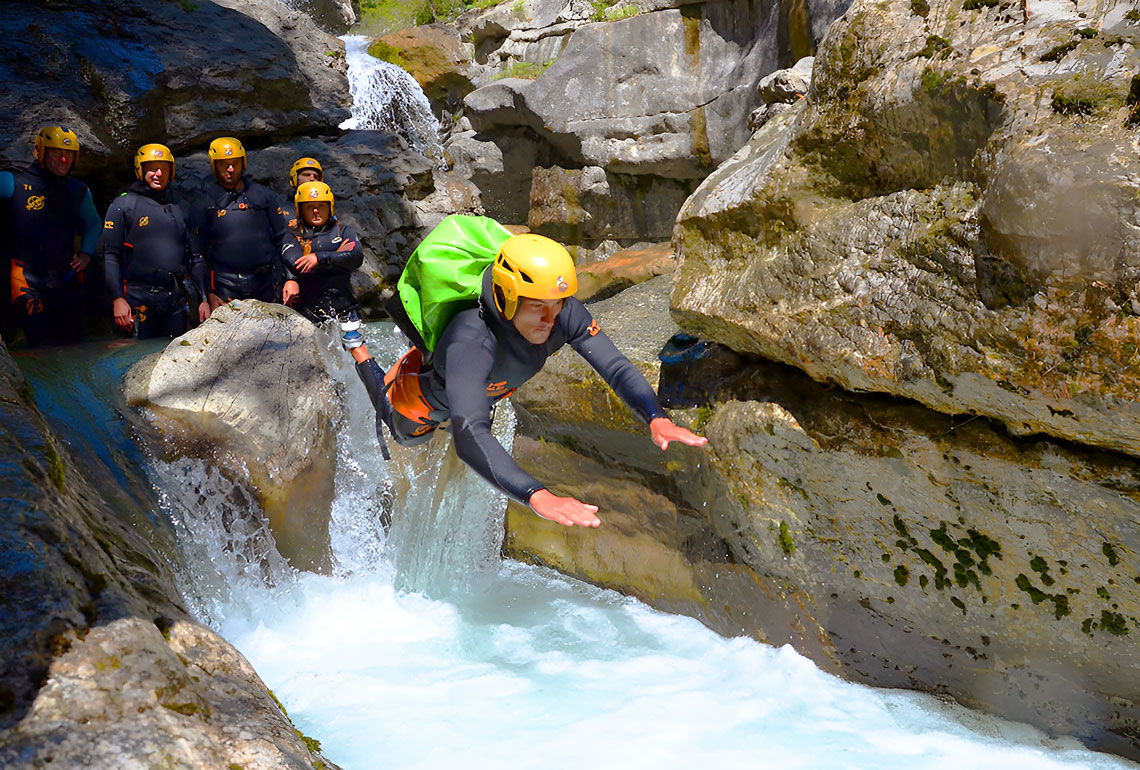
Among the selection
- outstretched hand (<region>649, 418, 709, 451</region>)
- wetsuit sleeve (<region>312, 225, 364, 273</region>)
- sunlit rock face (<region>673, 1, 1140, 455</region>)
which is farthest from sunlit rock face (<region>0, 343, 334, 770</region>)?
wetsuit sleeve (<region>312, 225, 364, 273</region>)

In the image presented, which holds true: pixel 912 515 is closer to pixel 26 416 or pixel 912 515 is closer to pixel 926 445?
pixel 926 445

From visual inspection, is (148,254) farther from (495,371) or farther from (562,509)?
(562,509)

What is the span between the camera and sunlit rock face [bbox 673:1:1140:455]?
283cm

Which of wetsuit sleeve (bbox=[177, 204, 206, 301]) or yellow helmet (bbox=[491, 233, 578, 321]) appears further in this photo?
wetsuit sleeve (bbox=[177, 204, 206, 301])

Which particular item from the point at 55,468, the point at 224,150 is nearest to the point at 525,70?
the point at 224,150

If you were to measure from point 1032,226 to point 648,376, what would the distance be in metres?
2.31

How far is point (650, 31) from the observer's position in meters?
9.62

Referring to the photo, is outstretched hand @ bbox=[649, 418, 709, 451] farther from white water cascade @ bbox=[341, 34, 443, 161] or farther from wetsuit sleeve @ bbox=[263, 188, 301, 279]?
white water cascade @ bbox=[341, 34, 443, 161]

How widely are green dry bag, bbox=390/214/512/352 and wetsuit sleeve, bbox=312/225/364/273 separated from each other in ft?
9.76

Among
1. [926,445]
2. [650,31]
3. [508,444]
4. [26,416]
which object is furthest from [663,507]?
[650,31]

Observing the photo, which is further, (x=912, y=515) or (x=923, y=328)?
(x=912, y=515)

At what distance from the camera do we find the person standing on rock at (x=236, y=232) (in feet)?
22.4

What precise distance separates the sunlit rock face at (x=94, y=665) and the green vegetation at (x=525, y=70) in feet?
30.3

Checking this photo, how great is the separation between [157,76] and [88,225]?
2.45 metres
